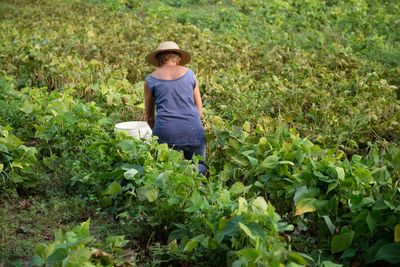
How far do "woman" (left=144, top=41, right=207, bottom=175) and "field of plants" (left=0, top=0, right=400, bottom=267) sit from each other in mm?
186

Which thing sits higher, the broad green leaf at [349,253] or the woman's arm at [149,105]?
the broad green leaf at [349,253]

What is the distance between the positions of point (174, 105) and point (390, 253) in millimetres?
2637

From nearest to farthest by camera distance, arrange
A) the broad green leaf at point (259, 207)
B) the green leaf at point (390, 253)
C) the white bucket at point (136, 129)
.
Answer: the broad green leaf at point (259, 207), the green leaf at point (390, 253), the white bucket at point (136, 129)

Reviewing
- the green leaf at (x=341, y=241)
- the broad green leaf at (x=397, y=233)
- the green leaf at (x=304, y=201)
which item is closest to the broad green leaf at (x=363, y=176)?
the green leaf at (x=304, y=201)

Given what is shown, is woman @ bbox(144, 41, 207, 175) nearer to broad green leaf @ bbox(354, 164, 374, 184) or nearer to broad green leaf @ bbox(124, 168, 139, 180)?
broad green leaf @ bbox(124, 168, 139, 180)

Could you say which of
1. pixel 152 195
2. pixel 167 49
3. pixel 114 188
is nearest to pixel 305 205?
pixel 152 195

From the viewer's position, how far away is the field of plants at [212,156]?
412 cm

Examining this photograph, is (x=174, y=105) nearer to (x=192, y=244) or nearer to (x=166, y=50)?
(x=166, y=50)

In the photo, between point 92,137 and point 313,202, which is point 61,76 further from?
point 313,202

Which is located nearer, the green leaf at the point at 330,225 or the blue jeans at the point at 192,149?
the green leaf at the point at 330,225

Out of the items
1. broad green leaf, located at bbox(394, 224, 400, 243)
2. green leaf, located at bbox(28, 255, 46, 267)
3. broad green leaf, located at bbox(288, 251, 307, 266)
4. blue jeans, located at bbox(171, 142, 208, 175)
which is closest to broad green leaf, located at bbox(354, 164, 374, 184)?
broad green leaf, located at bbox(394, 224, 400, 243)

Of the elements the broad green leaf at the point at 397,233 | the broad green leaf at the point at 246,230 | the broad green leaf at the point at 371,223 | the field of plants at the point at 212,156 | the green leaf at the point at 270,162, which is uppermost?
the broad green leaf at the point at 246,230

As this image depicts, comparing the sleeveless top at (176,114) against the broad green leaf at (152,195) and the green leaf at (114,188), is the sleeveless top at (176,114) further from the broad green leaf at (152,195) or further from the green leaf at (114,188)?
the broad green leaf at (152,195)

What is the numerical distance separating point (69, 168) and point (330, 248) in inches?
99.3
